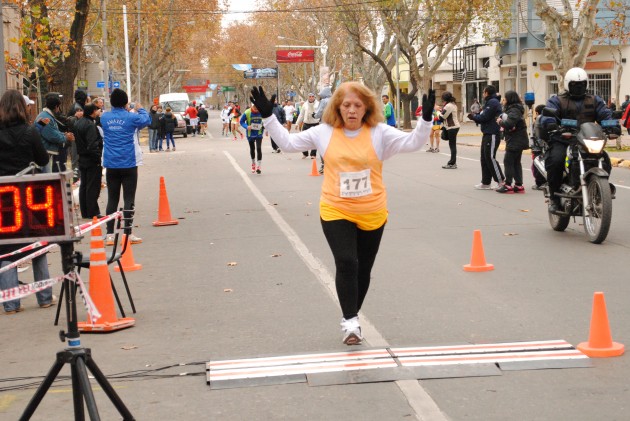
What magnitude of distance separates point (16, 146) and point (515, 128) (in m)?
10.5

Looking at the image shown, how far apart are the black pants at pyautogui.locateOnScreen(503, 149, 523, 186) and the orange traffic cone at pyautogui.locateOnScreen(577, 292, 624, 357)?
36.7ft

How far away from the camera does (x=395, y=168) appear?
81.0 ft

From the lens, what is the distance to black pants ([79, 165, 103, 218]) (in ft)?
47.3

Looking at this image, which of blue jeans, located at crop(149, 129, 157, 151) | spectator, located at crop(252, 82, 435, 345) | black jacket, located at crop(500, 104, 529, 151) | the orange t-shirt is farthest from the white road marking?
blue jeans, located at crop(149, 129, 157, 151)

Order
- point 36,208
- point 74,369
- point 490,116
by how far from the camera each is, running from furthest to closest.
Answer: point 490,116 → point 36,208 → point 74,369

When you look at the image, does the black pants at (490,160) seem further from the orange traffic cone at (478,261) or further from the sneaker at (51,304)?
the sneaker at (51,304)

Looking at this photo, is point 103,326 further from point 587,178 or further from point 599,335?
point 587,178

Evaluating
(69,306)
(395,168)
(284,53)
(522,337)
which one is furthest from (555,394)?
(284,53)

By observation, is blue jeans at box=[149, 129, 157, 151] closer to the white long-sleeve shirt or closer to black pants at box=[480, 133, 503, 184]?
black pants at box=[480, 133, 503, 184]

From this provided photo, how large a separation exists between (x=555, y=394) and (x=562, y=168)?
6.96 meters

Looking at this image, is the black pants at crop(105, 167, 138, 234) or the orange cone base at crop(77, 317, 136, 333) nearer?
the orange cone base at crop(77, 317, 136, 333)

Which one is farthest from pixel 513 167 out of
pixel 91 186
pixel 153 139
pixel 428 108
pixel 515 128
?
pixel 153 139

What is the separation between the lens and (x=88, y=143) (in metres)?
14.8

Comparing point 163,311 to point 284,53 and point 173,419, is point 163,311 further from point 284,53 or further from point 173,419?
point 284,53
